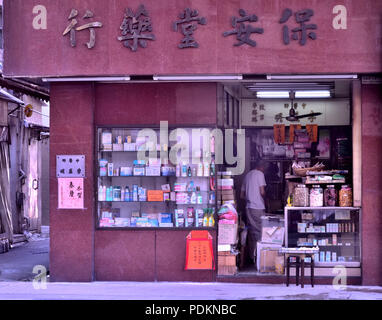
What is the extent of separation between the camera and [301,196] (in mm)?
12172

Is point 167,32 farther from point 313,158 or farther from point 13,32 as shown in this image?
point 313,158

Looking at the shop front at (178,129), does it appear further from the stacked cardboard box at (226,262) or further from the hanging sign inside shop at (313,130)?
the hanging sign inside shop at (313,130)

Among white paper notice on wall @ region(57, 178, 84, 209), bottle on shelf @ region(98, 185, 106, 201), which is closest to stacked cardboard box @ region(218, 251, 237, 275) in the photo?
bottle on shelf @ region(98, 185, 106, 201)

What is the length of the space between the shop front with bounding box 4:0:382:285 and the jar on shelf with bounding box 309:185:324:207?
0.07ft

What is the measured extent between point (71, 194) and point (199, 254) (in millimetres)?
2776

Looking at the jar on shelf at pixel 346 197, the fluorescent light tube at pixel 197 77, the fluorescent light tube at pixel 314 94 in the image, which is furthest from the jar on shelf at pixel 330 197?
the fluorescent light tube at pixel 314 94

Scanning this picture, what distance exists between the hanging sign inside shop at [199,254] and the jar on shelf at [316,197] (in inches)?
86.9

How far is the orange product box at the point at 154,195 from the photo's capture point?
12195mm

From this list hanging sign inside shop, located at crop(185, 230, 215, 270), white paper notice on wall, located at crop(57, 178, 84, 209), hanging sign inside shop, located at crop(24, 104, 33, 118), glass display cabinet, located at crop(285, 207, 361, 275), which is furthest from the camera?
hanging sign inside shop, located at crop(24, 104, 33, 118)

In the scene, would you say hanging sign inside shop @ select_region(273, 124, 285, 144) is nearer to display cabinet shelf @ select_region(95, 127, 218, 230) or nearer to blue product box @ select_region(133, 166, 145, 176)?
display cabinet shelf @ select_region(95, 127, 218, 230)

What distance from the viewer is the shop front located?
11.2 meters

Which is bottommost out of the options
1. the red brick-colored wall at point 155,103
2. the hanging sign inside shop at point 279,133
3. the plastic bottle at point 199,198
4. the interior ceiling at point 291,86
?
the plastic bottle at point 199,198

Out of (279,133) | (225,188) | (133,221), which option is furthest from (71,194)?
(279,133)

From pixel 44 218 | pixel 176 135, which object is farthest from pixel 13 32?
pixel 44 218
